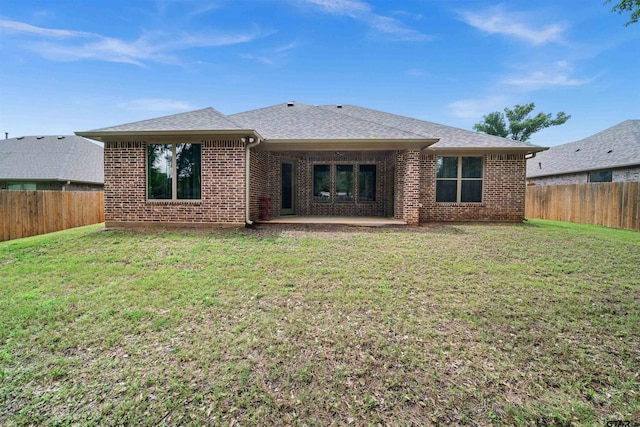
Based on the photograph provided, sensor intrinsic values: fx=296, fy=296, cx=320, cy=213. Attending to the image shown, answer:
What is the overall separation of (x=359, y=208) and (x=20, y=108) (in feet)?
70.3

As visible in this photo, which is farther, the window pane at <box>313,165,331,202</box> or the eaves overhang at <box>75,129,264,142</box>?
the window pane at <box>313,165,331,202</box>

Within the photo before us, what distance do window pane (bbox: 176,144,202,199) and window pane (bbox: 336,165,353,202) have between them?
6.01 m

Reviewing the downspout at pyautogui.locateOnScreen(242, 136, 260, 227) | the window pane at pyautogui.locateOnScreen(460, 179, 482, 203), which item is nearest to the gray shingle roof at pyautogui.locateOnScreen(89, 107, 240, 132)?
the downspout at pyautogui.locateOnScreen(242, 136, 260, 227)

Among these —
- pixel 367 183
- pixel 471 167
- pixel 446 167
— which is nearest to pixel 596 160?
pixel 471 167

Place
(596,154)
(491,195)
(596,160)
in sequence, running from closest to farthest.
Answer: (491,195), (596,160), (596,154)

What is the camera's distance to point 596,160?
15828 millimetres

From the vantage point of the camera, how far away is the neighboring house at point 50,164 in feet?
55.9

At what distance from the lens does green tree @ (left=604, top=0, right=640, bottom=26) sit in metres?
6.05

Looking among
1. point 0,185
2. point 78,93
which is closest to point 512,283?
point 78,93

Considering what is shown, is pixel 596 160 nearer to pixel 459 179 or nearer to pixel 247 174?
pixel 459 179

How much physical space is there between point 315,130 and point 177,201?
5.12 m

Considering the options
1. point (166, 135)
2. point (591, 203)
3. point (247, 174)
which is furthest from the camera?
point (591, 203)

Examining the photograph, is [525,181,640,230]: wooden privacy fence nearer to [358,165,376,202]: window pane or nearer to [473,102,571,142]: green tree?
[358,165,376,202]: window pane

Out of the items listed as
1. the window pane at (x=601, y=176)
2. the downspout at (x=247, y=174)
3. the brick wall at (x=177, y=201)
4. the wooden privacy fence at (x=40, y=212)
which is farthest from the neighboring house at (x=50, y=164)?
the window pane at (x=601, y=176)
